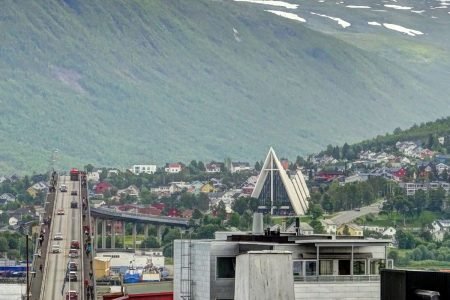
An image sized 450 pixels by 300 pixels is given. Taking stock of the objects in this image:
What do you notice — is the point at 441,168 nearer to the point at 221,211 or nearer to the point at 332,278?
the point at 221,211

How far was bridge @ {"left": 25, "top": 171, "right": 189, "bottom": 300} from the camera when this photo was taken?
73.2 m

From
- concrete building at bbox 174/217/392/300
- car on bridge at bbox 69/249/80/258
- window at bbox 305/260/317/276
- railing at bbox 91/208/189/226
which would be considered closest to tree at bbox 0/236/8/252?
railing at bbox 91/208/189/226

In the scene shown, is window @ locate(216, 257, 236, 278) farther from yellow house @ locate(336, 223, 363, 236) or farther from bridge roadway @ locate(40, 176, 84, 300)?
yellow house @ locate(336, 223, 363, 236)

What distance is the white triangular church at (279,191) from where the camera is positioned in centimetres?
14312

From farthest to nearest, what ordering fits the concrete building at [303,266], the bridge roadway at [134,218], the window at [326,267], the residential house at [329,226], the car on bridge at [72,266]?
1. the bridge roadway at [134,218]
2. the residential house at [329,226]
3. the car on bridge at [72,266]
4. the window at [326,267]
5. the concrete building at [303,266]

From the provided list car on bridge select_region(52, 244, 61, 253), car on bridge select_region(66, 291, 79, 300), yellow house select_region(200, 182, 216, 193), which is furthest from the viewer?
yellow house select_region(200, 182, 216, 193)

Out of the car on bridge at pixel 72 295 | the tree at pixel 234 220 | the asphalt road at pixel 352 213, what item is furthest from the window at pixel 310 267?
the tree at pixel 234 220

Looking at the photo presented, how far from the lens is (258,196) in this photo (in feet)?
528

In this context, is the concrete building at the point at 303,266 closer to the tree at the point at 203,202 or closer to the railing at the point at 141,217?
the railing at the point at 141,217

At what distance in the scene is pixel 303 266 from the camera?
23.8 metres

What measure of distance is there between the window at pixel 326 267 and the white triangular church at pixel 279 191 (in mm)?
115231

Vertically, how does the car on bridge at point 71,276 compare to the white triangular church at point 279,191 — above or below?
below

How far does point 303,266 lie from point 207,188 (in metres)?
169

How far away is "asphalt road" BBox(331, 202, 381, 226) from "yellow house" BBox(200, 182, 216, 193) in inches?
1683
